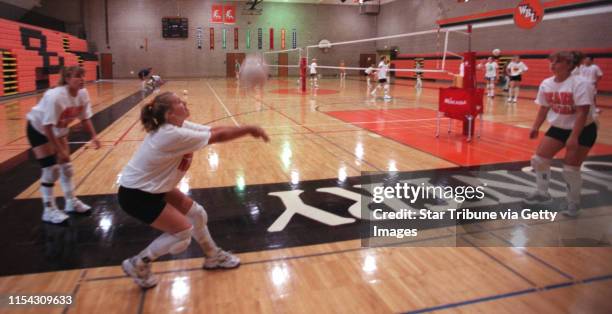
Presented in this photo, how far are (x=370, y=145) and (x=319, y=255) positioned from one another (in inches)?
187

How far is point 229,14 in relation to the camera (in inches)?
1312

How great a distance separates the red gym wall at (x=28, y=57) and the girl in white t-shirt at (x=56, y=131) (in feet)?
36.3

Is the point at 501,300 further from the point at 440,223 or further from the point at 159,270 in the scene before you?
the point at 159,270

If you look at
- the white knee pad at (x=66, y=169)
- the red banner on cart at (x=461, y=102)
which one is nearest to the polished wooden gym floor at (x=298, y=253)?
the white knee pad at (x=66, y=169)

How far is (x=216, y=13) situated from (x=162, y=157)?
33053 millimetres

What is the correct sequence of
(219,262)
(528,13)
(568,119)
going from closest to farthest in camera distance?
(219,262), (568,119), (528,13)

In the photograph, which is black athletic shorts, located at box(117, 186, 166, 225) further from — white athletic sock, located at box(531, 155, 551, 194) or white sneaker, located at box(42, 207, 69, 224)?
white athletic sock, located at box(531, 155, 551, 194)

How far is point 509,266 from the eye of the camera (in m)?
3.30

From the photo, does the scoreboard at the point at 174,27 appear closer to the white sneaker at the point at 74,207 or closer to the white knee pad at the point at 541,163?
the white sneaker at the point at 74,207

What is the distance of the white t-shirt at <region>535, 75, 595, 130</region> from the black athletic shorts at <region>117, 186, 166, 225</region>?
4022 mm

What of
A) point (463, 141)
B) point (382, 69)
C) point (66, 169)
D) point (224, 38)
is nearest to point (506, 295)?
point (66, 169)

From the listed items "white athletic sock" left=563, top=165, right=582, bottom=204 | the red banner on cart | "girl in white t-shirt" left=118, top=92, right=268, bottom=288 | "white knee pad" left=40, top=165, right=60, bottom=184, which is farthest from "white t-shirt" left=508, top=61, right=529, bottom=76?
"white knee pad" left=40, top=165, right=60, bottom=184

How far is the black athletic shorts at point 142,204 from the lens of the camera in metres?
2.88

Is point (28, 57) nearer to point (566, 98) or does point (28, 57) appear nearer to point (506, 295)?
point (566, 98)
